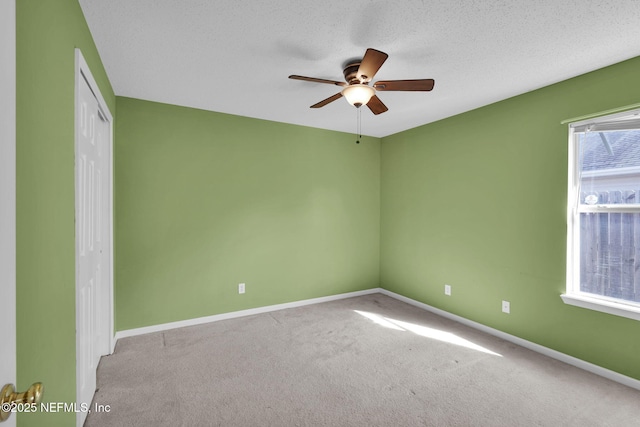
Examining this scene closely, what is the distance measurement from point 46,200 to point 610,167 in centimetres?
359

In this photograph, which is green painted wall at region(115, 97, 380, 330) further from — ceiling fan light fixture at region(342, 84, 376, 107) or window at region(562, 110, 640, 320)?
window at region(562, 110, 640, 320)

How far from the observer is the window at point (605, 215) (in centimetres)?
233

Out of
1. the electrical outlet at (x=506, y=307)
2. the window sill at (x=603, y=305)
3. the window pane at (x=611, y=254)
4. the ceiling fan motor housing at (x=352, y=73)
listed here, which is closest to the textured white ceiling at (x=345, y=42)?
the ceiling fan motor housing at (x=352, y=73)

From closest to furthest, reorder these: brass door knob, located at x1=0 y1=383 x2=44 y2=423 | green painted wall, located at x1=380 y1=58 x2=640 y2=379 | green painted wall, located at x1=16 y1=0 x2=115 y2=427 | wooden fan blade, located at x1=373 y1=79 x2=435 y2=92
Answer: brass door knob, located at x1=0 y1=383 x2=44 y2=423, green painted wall, located at x1=16 y1=0 x2=115 y2=427, wooden fan blade, located at x1=373 y1=79 x2=435 y2=92, green painted wall, located at x1=380 y1=58 x2=640 y2=379

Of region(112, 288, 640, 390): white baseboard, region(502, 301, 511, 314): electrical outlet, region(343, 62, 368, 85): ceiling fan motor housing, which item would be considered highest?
region(343, 62, 368, 85): ceiling fan motor housing

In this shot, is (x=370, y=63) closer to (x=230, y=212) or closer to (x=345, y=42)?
(x=345, y=42)

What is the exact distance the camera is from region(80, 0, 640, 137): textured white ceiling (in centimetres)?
173

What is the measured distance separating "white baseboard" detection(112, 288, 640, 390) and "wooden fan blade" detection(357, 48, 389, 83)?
2801 millimetres

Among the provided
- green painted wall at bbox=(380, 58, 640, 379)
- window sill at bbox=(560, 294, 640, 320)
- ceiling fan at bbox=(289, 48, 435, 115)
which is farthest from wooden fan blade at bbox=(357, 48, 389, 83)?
window sill at bbox=(560, 294, 640, 320)

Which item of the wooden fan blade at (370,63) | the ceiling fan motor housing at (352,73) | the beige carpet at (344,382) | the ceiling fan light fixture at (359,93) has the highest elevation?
the ceiling fan motor housing at (352,73)

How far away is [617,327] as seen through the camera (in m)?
2.33

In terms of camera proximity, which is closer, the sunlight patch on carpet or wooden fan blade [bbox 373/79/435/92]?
wooden fan blade [bbox 373/79/435/92]
